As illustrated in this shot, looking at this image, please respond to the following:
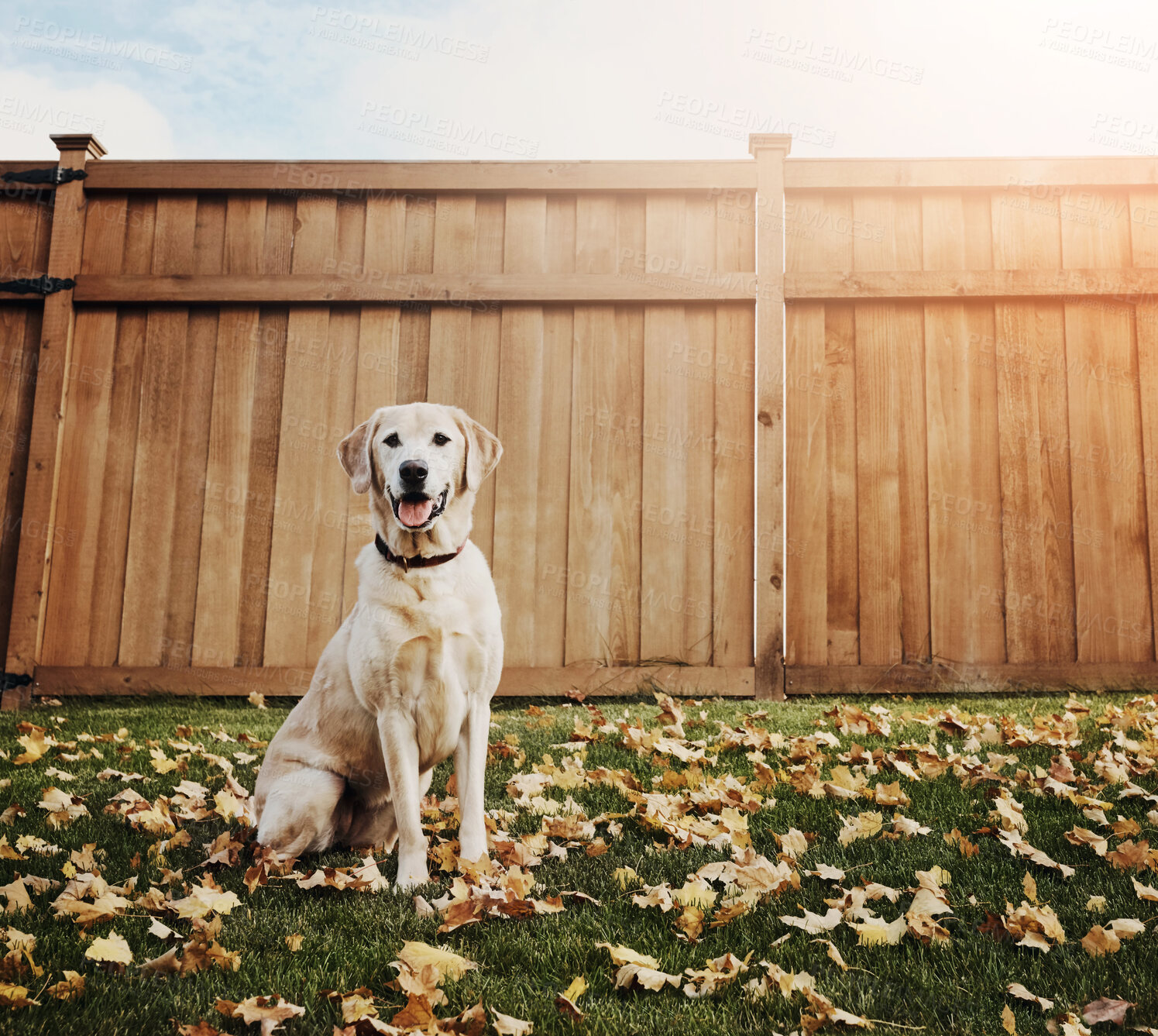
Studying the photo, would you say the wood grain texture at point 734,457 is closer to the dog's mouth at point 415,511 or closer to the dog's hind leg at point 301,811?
the dog's mouth at point 415,511

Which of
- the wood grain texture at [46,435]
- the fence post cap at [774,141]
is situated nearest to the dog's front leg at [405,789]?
the wood grain texture at [46,435]

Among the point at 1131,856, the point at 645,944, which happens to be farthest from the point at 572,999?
the point at 1131,856

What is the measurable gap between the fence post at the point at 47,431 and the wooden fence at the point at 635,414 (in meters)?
0.03

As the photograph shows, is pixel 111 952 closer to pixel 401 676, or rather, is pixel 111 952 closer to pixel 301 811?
pixel 301 811

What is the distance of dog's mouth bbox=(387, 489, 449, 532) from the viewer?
8.93 ft

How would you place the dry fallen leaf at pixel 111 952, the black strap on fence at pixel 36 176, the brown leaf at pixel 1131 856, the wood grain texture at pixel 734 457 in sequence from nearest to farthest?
the dry fallen leaf at pixel 111 952 < the brown leaf at pixel 1131 856 < the wood grain texture at pixel 734 457 < the black strap on fence at pixel 36 176

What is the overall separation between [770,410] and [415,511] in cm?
344

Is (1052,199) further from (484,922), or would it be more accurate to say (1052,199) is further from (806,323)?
(484,922)

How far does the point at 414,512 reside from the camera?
273cm

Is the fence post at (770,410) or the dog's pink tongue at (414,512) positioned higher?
the fence post at (770,410)

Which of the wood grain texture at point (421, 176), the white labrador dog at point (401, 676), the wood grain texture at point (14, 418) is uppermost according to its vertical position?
the wood grain texture at point (421, 176)

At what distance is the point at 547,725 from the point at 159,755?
6.09ft

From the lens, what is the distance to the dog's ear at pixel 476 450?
2.97m

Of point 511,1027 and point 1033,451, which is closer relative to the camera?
point 511,1027
